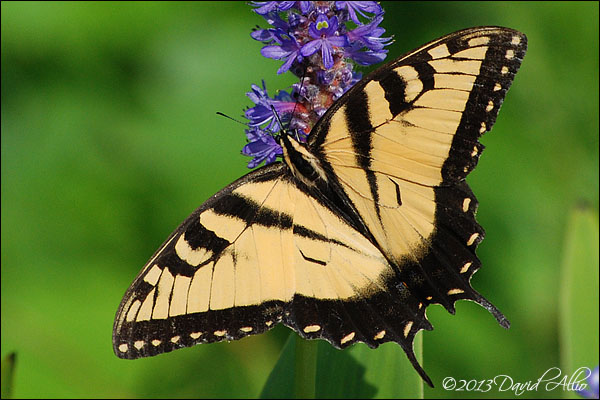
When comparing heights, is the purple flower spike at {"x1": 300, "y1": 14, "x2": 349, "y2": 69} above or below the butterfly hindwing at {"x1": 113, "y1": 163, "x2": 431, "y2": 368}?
above

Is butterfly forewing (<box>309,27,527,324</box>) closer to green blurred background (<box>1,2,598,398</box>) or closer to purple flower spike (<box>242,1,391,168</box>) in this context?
purple flower spike (<box>242,1,391,168</box>)

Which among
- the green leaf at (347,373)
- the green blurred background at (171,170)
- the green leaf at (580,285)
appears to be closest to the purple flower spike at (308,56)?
the green leaf at (347,373)

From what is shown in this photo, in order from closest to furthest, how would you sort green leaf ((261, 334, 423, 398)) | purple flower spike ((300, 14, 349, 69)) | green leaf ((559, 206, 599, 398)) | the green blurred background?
1. purple flower spike ((300, 14, 349, 69))
2. green leaf ((261, 334, 423, 398))
3. green leaf ((559, 206, 599, 398))
4. the green blurred background

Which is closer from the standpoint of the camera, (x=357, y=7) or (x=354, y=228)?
(x=357, y=7)

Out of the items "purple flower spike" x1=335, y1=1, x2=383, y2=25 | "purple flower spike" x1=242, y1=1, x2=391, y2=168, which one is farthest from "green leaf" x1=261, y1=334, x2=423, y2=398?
"purple flower spike" x1=335, y1=1, x2=383, y2=25

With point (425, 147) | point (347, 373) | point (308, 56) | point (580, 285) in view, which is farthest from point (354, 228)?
point (580, 285)

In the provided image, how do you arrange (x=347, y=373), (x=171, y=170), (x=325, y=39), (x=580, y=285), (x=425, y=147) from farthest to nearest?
(x=171, y=170)
(x=580, y=285)
(x=347, y=373)
(x=425, y=147)
(x=325, y=39)

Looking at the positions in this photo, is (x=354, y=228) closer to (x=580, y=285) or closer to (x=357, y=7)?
(x=357, y=7)
